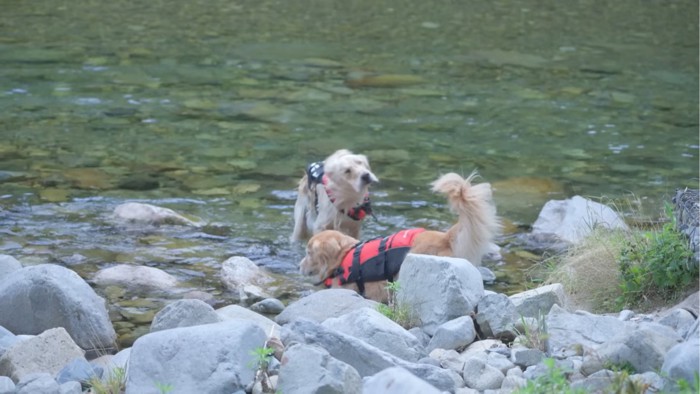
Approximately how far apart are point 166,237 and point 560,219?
311 centimetres

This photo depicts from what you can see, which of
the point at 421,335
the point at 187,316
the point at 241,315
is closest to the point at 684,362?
the point at 421,335

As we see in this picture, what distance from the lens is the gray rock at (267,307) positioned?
276 inches

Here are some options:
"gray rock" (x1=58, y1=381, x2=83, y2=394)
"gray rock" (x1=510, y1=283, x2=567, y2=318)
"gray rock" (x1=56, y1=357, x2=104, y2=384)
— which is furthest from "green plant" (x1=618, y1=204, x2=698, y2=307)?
"gray rock" (x1=58, y1=381, x2=83, y2=394)

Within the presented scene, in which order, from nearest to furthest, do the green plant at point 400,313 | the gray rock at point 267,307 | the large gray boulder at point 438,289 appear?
the large gray boulder at point 438,289
the green plant at point 400,313
the gray rock at point 267,307

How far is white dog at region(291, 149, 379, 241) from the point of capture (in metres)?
8.48

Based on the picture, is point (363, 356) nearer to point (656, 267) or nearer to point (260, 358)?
point (260, 358)

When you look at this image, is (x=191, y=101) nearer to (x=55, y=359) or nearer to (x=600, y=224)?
(x=600, y=224)

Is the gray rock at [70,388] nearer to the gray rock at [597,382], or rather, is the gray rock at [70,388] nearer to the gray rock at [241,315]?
the gray rock at [241,315]

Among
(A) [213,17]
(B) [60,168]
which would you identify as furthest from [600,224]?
(A) [213,17]

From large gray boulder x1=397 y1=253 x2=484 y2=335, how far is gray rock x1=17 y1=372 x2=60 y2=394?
1.97 metres

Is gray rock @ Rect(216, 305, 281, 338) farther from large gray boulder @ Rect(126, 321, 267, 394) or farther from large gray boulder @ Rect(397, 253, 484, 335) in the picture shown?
large gray boulder @ Rect(126, 321, 267, 394)

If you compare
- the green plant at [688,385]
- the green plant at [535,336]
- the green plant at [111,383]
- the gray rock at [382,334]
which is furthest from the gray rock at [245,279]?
the green plant at [688,385]

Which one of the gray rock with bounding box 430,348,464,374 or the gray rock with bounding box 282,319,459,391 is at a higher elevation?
the gray rock with bounding box 282,319,459,391

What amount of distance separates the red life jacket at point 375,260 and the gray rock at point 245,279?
527mm
